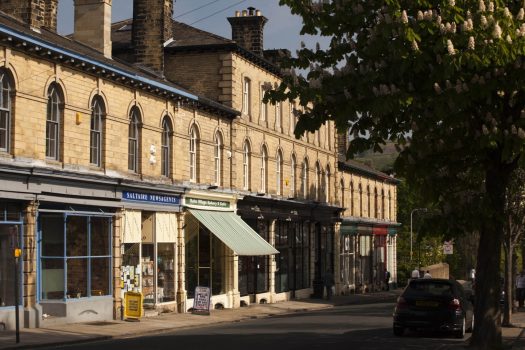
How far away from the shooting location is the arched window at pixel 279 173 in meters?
45.9

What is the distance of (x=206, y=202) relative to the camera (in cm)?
3697

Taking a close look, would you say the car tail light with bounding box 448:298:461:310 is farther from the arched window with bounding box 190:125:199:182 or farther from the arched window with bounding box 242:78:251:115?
the arched window with bounding box 242:78:251:115

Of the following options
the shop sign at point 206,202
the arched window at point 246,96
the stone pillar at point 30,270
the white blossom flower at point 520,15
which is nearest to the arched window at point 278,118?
the arched window at point 246,96

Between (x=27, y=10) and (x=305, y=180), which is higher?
(x=27, y=10)

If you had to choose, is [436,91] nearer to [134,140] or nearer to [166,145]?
[134,140]

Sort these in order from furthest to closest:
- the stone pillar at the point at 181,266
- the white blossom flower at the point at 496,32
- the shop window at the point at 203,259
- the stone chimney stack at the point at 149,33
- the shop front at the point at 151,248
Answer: the stone chimney stack at the point at 149,33 → the shop window at the point at 203,259 → the stone pillar at the point at 181,266 → the shop front at the point at 151,248 → the white blossom flower at the point at 496,32

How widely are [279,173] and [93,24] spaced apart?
641 inches

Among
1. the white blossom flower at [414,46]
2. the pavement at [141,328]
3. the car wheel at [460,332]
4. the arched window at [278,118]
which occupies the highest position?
the arched window at [278,118]

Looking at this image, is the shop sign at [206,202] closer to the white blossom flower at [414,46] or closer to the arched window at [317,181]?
the arched window at [317,181]

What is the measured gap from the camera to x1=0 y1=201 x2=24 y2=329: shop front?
24484 mm

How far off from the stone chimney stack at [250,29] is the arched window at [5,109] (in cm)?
2223

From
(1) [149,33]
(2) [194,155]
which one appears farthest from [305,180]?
(1) [149,33]

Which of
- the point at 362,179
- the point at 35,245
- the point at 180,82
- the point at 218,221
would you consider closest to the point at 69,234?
the point at 35,245

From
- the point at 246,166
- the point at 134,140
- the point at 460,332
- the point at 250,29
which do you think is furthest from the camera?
the point at 250,29
